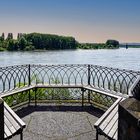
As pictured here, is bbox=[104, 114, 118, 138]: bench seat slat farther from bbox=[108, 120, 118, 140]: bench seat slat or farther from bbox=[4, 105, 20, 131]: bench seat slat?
bbox=[4, 105, 20, 131]: bench seat slat

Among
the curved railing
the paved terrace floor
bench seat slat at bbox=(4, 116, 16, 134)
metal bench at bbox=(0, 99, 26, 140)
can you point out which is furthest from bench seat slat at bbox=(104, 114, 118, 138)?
the curved railing

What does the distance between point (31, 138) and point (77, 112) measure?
2.21m

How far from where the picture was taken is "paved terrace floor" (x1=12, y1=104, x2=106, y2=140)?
6.31 meters

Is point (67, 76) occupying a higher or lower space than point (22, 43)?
lower

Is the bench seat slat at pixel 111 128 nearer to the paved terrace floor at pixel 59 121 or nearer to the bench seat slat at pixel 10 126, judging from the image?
the paved terrace floor at pixel 59 121

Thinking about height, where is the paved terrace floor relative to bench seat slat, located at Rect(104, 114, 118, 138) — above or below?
below

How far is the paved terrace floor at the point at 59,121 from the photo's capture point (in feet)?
20.7

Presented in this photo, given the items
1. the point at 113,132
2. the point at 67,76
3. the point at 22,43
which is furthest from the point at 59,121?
the point at 22,43

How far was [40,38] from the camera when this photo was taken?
280 feet

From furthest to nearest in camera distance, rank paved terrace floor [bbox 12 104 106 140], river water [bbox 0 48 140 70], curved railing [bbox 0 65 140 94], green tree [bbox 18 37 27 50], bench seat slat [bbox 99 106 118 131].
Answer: green tree [bbox 18 37 27 50] < river water [bbox 0 48 140 70] < curved railing [bbox 0 65 140 94] < paved terrace floor [bbox 12 104 106 140] < bench seat slat [bbox 99 106 118 131]

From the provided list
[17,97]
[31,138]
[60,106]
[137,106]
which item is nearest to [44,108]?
[60,106]

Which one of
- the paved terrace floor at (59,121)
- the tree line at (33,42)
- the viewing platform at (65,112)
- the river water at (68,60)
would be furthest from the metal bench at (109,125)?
the tree line at (33,42)

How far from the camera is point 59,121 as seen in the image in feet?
23.9

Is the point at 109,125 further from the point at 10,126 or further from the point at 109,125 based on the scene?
the point at 10,126
